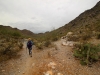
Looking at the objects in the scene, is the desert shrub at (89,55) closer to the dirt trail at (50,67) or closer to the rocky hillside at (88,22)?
the dirt trail at (50,67)

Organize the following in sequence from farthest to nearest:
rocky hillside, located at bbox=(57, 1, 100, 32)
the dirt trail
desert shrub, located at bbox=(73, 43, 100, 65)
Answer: rocky hillside, located at bbox=(57, 1, 100, 32), desert shrub, located at bbox=(73, 43, 100, 65), the dirt trail

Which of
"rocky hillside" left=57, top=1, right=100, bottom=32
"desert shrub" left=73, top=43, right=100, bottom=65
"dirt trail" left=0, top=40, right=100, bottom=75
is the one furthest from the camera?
"rocky hillside" left=57, top=1, right=100, bottom=32

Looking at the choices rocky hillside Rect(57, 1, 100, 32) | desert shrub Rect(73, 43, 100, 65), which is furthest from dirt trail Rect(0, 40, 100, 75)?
rocky hillside Rect(57, 1, 100, 32)

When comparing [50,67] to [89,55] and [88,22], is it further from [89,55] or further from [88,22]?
[88,22]

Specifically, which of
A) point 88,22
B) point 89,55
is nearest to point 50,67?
point 89,55

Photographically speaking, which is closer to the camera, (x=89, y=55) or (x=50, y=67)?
(x=50, y=67)

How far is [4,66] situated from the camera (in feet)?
29.1

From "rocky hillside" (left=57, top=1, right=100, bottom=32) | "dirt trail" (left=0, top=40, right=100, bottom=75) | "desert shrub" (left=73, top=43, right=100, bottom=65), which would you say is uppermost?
"rocky hillside" (left=57, top=1, right=100, bottom=32)

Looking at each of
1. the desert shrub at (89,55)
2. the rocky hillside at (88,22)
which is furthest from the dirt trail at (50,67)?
the rocky hillside at (88,22)

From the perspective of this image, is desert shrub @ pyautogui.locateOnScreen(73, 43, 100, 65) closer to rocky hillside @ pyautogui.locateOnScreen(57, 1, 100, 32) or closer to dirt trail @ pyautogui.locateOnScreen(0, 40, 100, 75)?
dirt trail @ pyautogui.locateOnScreen(0, 40, 100, 75)

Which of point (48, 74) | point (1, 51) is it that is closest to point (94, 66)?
point (48, 74)

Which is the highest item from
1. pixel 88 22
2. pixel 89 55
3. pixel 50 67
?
pixel 88 22

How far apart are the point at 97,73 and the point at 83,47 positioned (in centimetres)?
265

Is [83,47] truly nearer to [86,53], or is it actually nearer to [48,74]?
[86,53]
